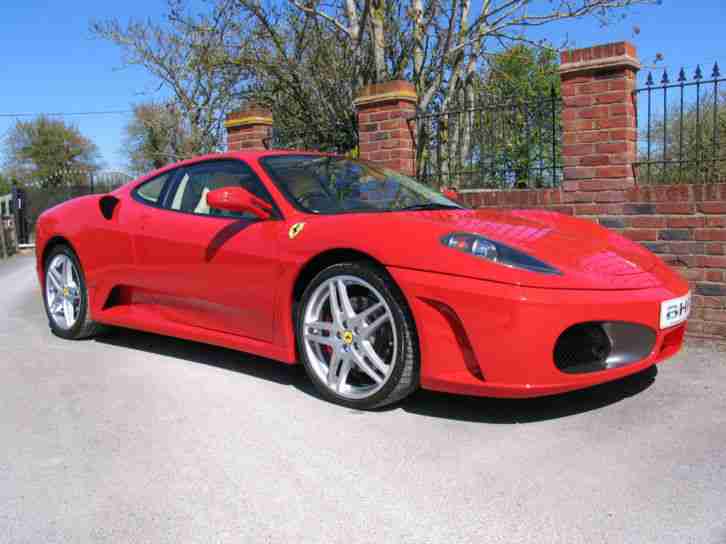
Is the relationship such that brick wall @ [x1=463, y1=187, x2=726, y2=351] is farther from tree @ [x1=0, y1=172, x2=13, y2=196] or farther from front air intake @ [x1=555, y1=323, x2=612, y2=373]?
tree @ [x1=0, y1=172, x2=13, y2=196]

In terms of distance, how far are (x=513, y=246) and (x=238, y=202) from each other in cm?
150

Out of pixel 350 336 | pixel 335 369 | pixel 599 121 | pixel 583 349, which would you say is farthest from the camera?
pixel 599 121

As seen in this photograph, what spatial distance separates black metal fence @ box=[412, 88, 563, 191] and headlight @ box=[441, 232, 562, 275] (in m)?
3.33

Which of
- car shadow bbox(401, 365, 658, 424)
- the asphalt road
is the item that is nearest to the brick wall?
the asphalt road

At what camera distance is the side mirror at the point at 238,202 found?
402cm

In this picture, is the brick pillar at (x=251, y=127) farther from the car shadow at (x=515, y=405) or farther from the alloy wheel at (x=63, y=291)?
the car shadow at (x=515, y=405)

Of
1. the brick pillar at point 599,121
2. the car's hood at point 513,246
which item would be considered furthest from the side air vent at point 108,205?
the brick pillar at point 599,121

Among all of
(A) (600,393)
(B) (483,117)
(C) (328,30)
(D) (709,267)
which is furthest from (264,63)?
(A) (600,393)

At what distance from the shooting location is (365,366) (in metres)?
3.67

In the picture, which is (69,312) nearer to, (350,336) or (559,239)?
(350,336)

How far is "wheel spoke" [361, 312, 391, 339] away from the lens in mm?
3596

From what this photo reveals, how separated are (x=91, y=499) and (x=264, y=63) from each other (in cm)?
887

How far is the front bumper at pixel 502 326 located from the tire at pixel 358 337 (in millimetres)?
87

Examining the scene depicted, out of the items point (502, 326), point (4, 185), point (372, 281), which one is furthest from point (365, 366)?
point (4, 185)
